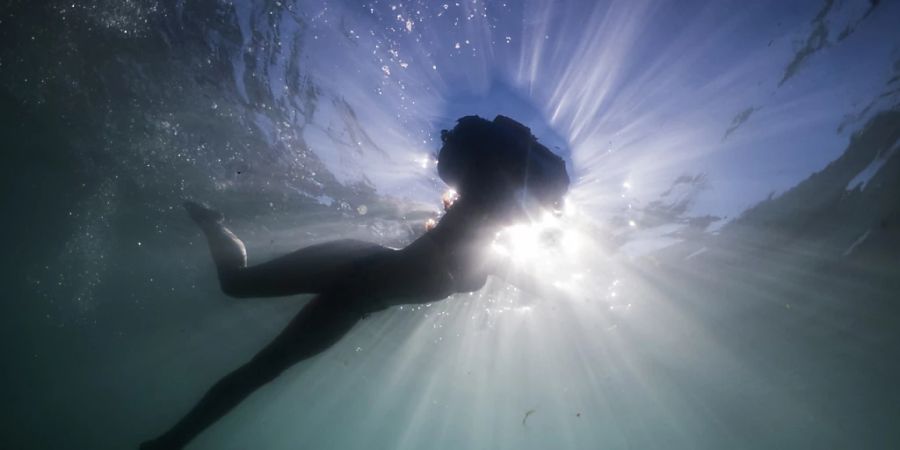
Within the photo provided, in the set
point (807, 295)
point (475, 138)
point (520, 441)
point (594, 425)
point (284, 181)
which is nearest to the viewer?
point (475, 138)

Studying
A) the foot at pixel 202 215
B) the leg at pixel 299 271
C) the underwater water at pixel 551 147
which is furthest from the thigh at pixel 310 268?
the underwater water at pixel 551 147

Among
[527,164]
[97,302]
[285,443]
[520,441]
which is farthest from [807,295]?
[285,443]

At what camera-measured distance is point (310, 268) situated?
5051mm

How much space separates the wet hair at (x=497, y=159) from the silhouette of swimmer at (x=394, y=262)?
0.04 feet

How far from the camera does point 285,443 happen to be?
3061 inches

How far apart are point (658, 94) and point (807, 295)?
513 inches

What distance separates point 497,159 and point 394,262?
177cm

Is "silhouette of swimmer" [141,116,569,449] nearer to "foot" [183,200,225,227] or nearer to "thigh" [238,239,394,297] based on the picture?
"thigh" [238,239,394,297]

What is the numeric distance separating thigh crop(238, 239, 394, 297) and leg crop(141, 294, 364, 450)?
0.28m

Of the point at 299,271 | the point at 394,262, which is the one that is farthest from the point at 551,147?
the point at 299,271

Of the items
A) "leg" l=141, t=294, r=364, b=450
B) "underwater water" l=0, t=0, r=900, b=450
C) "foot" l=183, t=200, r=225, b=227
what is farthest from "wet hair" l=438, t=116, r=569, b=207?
"foot" l=183, t=200, r=225, b=227

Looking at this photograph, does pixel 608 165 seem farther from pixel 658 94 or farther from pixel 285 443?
pixel 285 443

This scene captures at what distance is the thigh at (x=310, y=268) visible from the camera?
199 inches

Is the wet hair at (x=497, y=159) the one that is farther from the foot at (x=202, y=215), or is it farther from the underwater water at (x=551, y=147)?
the foot at (x=202, y=215)
